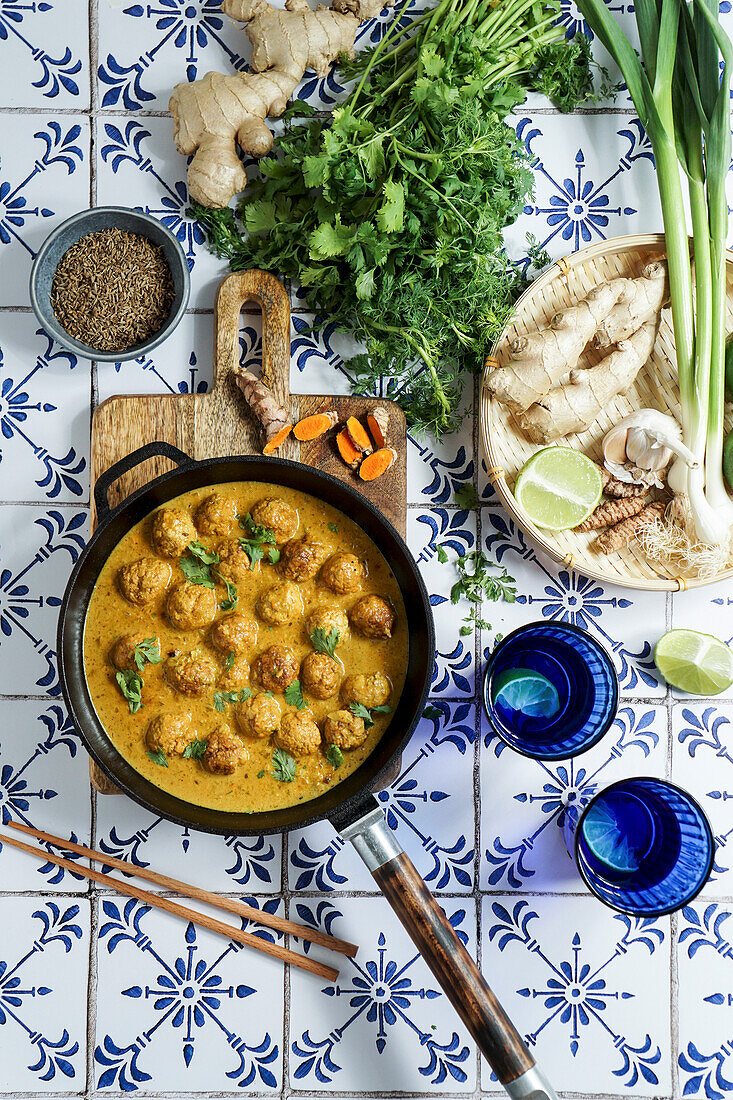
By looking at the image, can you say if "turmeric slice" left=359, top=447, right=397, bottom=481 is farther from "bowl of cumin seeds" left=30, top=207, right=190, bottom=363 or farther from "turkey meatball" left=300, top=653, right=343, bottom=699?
"bowl of cumin seeds" left=30, top=207, right=190, bottom=363

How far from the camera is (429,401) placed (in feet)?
7.20

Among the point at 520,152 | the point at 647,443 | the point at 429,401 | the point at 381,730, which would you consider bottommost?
the point at 381,730

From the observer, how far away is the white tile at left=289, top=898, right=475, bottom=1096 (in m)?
2.19

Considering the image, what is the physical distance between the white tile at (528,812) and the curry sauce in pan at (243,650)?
395 mm

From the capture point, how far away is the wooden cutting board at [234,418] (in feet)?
7.04

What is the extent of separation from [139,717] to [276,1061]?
39.2 inches

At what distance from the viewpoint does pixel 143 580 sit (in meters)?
2.03

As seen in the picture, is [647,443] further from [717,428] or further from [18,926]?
[18,926]

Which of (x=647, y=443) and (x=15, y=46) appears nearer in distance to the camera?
(x=647, y=443)

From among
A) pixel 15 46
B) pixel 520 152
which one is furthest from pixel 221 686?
pixel 15 46

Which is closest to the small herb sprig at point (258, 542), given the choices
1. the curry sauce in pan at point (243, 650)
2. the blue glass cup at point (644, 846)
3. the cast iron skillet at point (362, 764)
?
the curry sauce in pan at point (243, 650)

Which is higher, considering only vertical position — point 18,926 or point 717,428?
point 717,428

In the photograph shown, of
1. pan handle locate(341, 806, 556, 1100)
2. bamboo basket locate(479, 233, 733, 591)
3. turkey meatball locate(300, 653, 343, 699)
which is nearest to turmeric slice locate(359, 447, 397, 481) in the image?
bamboo basket locate(479, 233, 733, 591)

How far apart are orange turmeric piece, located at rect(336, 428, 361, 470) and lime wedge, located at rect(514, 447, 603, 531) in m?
0.41
